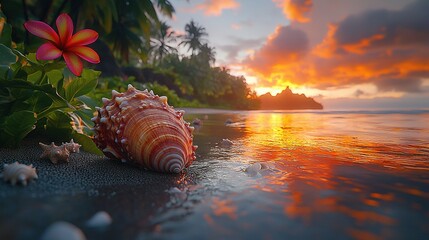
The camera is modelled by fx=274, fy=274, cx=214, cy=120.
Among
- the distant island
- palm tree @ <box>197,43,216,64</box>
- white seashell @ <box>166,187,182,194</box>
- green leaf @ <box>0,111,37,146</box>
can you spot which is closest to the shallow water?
white seashell @ <box>166,187,182,194</box>

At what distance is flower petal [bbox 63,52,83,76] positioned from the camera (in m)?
1.75

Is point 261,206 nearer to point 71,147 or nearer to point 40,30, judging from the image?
point 71,147

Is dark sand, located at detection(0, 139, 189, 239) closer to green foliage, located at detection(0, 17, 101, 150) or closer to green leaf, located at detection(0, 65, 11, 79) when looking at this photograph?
green foliage, located at detection(0, 17, 101, 150)

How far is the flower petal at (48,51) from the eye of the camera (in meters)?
1.64

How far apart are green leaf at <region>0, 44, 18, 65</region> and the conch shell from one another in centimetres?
65

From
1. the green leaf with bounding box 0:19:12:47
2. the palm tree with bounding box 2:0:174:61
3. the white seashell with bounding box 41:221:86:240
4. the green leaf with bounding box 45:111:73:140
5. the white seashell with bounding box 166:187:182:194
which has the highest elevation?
the palm tree with bounding box 2:0:174:61

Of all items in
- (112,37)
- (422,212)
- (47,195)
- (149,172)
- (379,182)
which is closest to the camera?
(422,212)

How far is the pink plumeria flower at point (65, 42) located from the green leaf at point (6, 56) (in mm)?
341

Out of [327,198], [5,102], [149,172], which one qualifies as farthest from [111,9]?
[327,198]

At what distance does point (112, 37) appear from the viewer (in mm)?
19203

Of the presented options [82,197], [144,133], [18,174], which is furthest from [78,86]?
[82,197]

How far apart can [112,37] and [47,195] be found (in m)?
20.1

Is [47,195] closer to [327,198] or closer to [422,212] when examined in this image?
[327,198]

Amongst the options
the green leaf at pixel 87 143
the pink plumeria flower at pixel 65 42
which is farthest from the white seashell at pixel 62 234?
the green leaf at pixel 87 143
